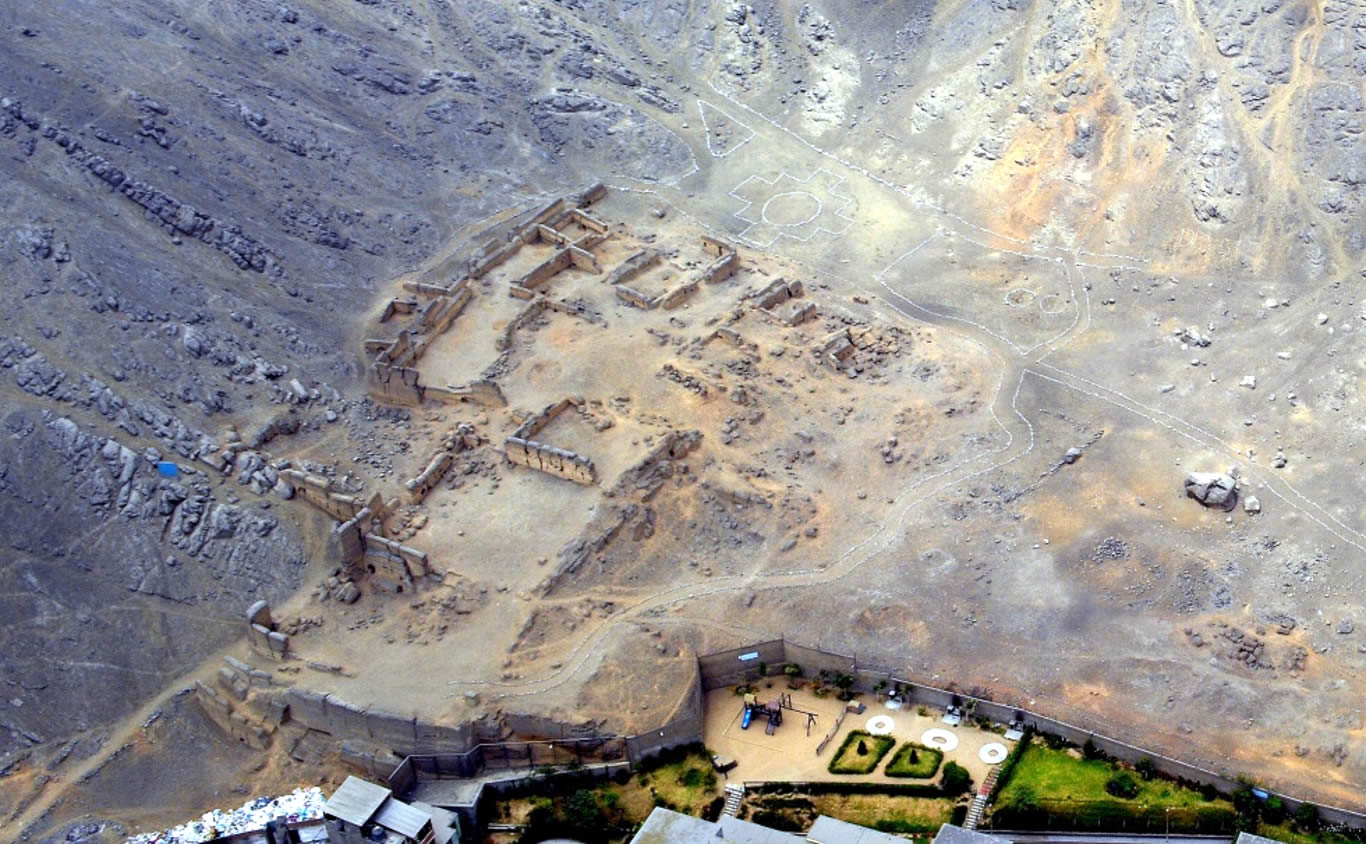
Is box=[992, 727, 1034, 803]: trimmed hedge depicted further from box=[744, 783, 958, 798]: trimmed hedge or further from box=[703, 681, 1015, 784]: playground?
box=[744, 783, 958, 798]: trimmed hedge

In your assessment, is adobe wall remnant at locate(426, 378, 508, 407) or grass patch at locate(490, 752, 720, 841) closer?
grass patch at locate(490, 752, 720, 841)

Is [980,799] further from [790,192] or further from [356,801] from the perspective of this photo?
[790,192]

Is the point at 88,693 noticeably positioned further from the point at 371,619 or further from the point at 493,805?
the point at 493,805

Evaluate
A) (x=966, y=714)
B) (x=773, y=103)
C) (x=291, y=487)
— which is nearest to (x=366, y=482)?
(x=291, y=487)

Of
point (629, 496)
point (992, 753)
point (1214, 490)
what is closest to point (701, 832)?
point (992, 753)

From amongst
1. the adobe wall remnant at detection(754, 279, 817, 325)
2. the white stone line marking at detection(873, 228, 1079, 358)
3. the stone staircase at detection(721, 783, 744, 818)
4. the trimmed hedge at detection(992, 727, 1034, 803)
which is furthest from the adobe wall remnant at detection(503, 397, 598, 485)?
the trimmed hedge at detection(992, 727, 1034, 803)
